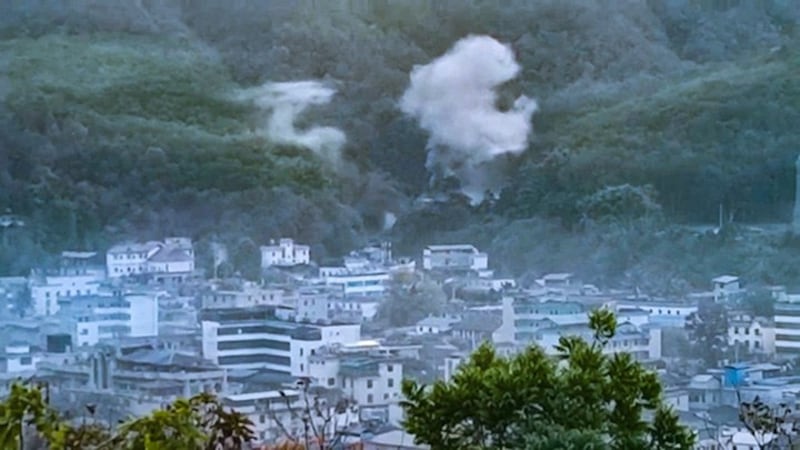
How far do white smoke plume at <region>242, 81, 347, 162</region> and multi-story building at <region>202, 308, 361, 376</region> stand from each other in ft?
1.67

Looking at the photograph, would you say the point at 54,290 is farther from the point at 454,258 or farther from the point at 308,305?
the point at 454,258

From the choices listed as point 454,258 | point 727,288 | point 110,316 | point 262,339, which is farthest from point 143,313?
point 727,288

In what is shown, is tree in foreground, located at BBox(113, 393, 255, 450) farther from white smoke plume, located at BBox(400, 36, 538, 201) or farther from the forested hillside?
white smoke plume, located at BBox(400, 36, 538, 201)

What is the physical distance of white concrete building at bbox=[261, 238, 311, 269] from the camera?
3383mm

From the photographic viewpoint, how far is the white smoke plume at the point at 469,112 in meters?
3.49

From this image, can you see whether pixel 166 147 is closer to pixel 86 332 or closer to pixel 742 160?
pixel 86 332

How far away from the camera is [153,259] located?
3348mm

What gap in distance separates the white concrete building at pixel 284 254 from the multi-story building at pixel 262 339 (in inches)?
5.5

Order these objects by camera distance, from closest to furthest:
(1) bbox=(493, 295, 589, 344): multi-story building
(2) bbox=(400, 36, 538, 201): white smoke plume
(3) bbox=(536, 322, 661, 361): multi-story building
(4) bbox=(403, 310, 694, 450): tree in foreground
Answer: (4) bbox=(403, 310, 694, 450): tree in foreground → (3) bbox=(536, 322, 661, 361): multi-story building → (1) bbox=(493, 295, 589, 344): multi-story building → (2) bbox=(400, 36, 538, 201): white smoke plume

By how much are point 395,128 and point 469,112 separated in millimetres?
227

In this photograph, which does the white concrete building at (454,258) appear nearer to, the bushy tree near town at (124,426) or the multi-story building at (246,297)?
the multi-story building at (246,297)

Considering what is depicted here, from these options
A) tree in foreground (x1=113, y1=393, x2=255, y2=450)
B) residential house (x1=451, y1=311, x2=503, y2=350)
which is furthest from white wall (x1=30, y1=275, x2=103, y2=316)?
tree in foreground (x1=113, y1=393, x2=255, y2=450)

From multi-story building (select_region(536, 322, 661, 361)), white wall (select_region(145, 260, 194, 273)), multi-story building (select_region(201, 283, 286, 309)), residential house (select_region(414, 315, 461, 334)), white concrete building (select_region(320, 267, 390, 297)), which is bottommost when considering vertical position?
multi-story building (select_region(536, 322, 661, 361))

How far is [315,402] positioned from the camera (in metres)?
3.21
